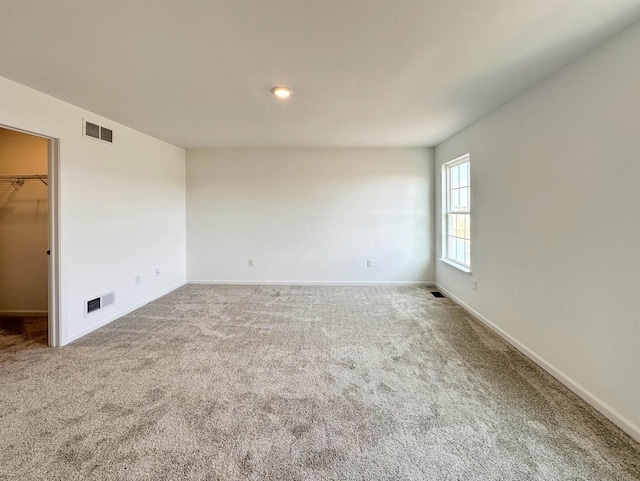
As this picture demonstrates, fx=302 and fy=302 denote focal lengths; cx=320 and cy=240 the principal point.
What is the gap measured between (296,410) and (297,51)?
232cm

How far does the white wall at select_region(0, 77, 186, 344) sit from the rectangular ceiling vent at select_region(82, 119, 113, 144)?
5cm

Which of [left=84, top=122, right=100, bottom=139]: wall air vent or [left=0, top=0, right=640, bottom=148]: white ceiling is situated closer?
[left=0, top=0, right=640, bottom=148]: white ceiling

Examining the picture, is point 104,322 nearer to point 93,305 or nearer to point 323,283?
point 93,305

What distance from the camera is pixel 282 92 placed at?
260cm

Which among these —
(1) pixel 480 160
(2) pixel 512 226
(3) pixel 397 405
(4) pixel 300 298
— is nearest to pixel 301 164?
(4) pixel 300 298

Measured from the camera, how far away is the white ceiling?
156 cm

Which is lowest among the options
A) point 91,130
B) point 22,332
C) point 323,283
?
point 22,332

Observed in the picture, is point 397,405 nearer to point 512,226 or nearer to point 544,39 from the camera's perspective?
point 512,226

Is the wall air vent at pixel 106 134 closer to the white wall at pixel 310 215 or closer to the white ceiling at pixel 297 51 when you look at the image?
the white ceiling at pixel 297 51

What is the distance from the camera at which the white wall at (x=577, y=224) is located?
68.2 inches

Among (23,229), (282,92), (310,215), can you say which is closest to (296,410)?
(282,92)

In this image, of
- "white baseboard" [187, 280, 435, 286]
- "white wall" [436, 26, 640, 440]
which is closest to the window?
"white baseboard" [187, 280, 435, 286]

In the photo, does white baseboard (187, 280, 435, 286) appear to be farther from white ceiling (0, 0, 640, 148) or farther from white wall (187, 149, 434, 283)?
white ceiling (0, 0, 640, 148)

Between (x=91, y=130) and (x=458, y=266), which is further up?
(x=91, y=130)
